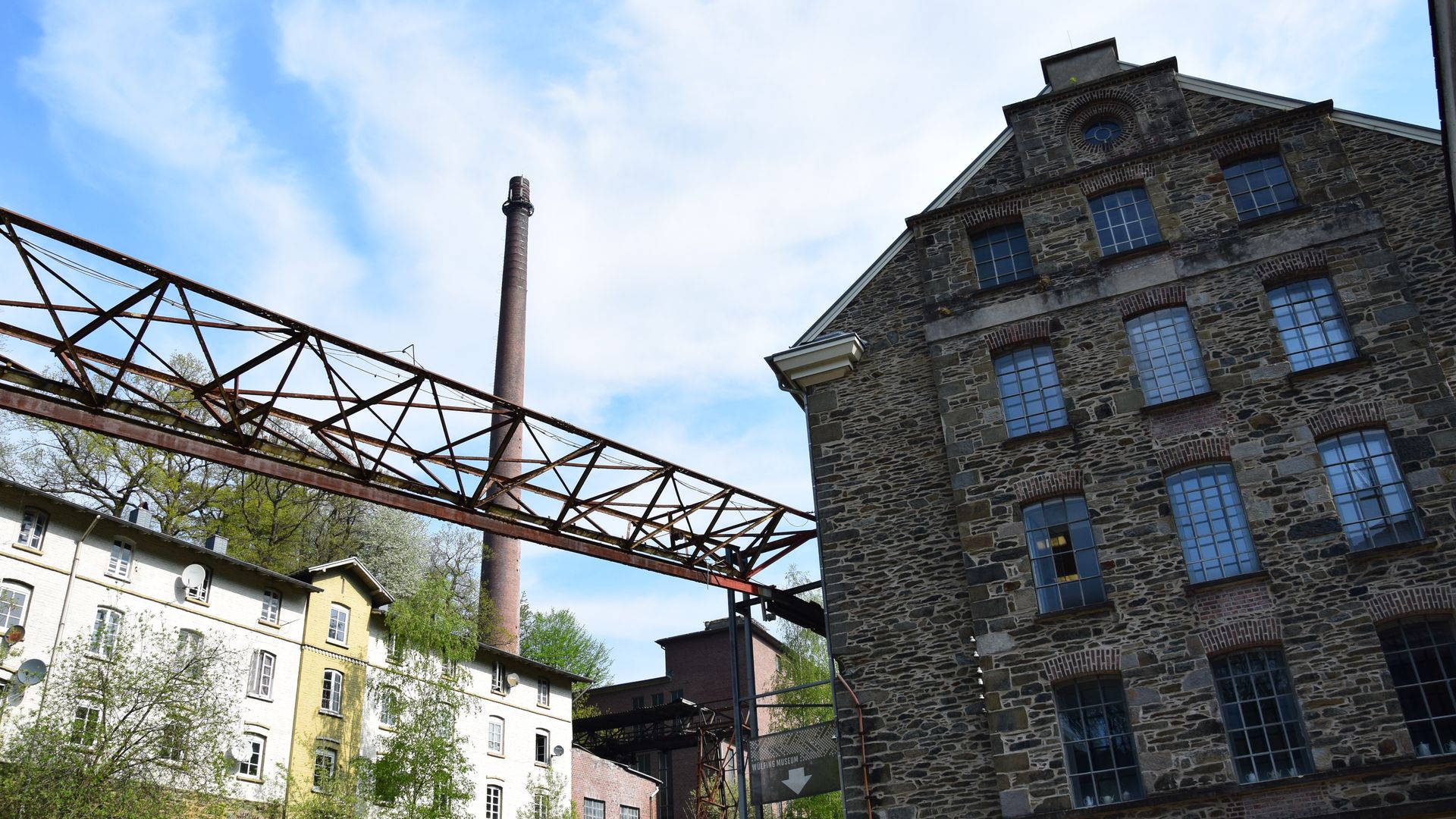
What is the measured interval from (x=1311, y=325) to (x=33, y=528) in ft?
81.6

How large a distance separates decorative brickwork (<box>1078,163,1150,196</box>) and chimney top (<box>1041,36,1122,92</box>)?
2.09 metres

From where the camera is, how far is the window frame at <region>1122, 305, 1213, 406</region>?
1505cm

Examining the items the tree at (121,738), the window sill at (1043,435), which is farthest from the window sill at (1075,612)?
the tree at (121,738)

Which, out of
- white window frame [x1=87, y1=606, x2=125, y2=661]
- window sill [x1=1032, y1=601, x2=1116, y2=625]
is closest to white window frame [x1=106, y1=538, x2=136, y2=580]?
white window frame [x1=87, y1=606, x2=125, y2=661]

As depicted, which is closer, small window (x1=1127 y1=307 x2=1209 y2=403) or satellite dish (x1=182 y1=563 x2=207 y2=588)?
small window (x1=1127 y1=307 x2=1209 y2=403)

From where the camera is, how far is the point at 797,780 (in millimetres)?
15641

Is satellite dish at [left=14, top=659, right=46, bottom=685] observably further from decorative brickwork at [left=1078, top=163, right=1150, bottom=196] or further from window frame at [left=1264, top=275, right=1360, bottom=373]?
window frame at [left=1264, top=275, right=1360, bottom=373]

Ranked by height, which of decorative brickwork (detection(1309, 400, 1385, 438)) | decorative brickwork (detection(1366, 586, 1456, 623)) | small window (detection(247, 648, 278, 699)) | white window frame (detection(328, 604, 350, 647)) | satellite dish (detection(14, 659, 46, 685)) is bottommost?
decorative brickwork (detection(1366, 586, 1456, 623))

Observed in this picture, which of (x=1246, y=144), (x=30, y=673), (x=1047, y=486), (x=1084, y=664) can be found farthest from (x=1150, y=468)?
(x=30, y=673)

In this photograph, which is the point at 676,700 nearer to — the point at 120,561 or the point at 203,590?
the point at 203,590

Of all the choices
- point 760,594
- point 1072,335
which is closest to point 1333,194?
point 1072,335

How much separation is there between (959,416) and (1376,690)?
6300 mm

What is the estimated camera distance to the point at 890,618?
15.4 meters

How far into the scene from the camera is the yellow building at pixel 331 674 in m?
26.5
